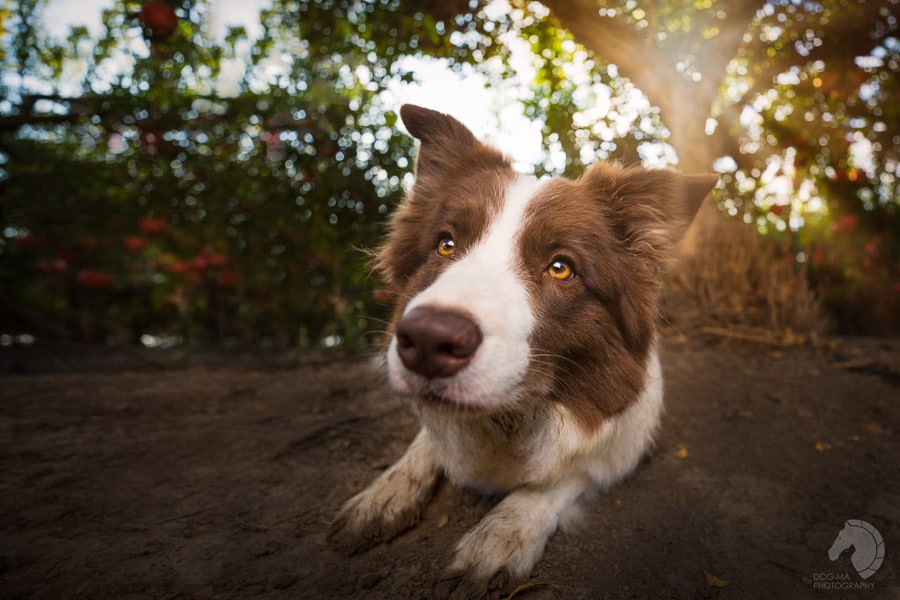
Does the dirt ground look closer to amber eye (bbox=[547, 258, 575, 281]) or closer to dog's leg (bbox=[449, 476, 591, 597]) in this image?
dog's leg (bbox=[449, 476, 591, 597])

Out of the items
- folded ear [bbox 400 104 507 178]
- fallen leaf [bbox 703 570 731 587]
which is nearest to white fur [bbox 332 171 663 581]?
folded ear [bbox 400 104 507 178]

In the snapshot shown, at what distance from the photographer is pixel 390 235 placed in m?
2.94

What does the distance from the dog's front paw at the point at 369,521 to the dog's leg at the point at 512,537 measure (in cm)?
34

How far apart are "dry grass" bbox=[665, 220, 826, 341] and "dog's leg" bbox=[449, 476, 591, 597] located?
311 cm

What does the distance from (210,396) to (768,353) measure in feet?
16.1

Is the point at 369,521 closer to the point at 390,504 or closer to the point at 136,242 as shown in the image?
the point at 390,504

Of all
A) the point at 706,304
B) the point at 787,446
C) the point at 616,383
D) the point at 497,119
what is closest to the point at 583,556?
the point at 616,383

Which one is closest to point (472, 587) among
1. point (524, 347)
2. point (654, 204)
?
point (524, 347)

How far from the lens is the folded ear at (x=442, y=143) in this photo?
2828mm

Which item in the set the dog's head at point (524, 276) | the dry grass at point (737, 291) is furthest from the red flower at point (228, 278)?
the dry grass at point (737, 291)

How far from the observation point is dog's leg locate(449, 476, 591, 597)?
189 cm

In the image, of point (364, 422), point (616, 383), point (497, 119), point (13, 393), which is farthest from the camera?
point (497, 119)

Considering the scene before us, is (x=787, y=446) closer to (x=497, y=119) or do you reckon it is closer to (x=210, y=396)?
(x=497, y=119)

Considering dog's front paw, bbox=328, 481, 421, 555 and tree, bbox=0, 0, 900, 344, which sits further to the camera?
tree, bbox=0, 0, 900, 344
